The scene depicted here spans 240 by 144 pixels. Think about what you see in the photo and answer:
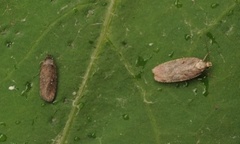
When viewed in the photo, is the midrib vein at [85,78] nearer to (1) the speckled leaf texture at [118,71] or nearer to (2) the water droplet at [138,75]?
(1) the speckled leaf texture at [118,71]

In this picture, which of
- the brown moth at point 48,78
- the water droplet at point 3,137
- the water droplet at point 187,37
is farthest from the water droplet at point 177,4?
the water droplet at point 3,137

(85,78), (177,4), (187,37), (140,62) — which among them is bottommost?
(85,78)

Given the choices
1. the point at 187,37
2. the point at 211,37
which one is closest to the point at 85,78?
the point at 187,37

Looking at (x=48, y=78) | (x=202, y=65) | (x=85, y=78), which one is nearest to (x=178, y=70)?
(x=202, y=65)

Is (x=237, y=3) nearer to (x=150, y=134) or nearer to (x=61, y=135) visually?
(x=150, y=134)

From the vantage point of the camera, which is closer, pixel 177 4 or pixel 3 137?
pixel 177 4

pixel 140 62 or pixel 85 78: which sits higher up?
pixel 140 62

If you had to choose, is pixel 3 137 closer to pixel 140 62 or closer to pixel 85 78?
pixel 85 78
